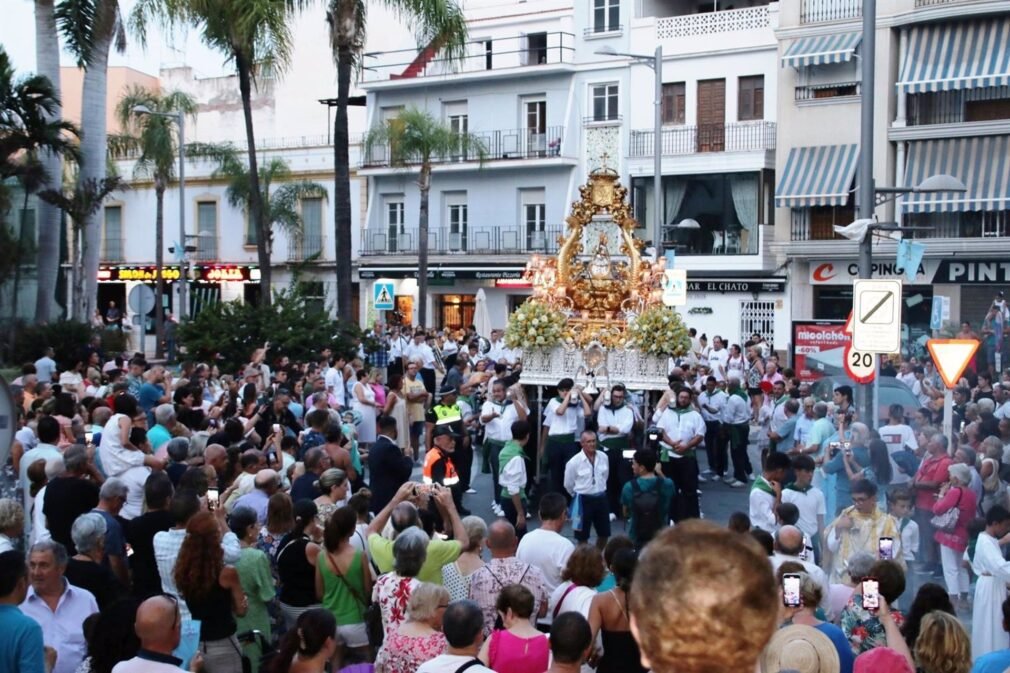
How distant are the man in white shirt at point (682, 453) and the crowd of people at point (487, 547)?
3 cm

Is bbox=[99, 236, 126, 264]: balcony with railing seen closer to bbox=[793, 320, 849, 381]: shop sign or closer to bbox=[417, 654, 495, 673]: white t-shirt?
bbox=[793, 320, 849, 381]: shop sign

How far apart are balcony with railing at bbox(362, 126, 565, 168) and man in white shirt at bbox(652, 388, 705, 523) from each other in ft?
89.6

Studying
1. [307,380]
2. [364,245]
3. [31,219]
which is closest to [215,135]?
[364,245]

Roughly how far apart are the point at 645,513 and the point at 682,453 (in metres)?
2.91

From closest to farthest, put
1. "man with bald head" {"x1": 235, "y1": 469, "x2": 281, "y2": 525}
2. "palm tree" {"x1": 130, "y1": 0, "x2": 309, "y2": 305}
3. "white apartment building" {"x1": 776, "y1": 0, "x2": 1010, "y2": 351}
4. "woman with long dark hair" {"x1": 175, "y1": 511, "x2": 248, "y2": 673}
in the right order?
"woman with long dark hair" {"x1": 175, "y1": 511, "x2": 248, "y2": 673}
"man with bald head" {"x1": 235, "y1": 469, "x2": 281, "y2": 525}
"palm tree" {"x1": 130, "y1": 0, "x2": 309, "y2": 305}
"white apartment building" {"x1": 776, "y1": 0, "x2": 1010, "y2": 351}

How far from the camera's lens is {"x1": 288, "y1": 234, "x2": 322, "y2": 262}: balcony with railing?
47.2m

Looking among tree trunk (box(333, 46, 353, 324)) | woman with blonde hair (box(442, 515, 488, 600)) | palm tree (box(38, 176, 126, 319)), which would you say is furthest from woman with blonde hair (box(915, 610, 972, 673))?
palm tree (box(38, 176, 126, 319))

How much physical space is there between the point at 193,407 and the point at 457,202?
29.8 m

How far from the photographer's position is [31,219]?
3259 centimetres

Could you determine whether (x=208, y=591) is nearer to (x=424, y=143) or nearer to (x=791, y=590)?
(x=791, y=590)

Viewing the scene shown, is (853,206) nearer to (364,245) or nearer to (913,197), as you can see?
(913,197)

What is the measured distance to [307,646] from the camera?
5949mm

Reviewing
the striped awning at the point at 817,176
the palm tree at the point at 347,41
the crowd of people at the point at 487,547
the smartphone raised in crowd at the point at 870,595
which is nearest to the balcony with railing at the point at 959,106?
the striped awning at the point at 817,176

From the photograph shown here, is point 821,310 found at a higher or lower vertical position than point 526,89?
lower
